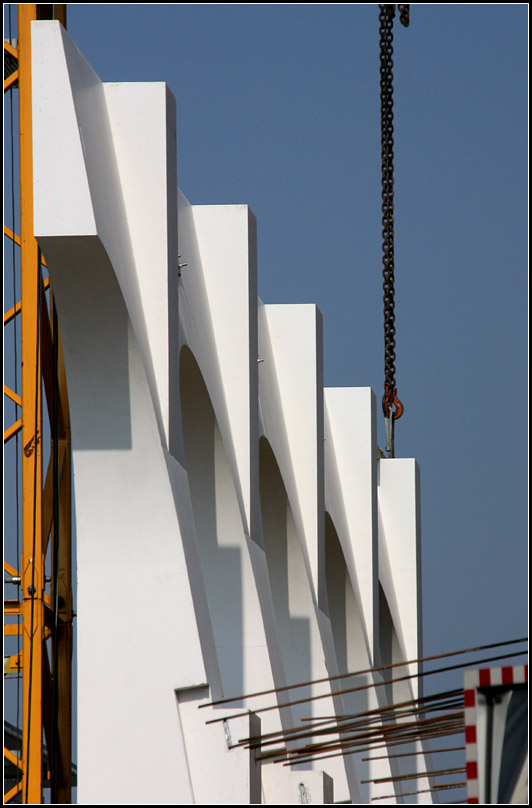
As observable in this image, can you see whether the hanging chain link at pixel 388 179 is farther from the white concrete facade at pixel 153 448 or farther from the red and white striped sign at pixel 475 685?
the red and white striped sign at pixel 475 685

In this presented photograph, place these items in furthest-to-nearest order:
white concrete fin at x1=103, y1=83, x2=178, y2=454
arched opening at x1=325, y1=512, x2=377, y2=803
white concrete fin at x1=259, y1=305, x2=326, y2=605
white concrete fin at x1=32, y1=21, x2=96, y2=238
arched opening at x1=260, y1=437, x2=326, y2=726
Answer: arched opening at x1=325, y1=512, x2=377, y2=803 < white concrete fin at x1=259, y1=305, x2=326, y2=605 < arched opening at x1=260, y1=437, x2=326, y2=726 < white concrete fin at x1=103, y1=83, x2=178, y2=454 < white concrete fin at x1=32, y1=21, x2=96, y2=238

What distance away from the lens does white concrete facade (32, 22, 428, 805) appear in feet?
32.8

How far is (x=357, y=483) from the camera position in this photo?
21.2 metres

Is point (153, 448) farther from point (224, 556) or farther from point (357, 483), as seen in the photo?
point (357, 483)

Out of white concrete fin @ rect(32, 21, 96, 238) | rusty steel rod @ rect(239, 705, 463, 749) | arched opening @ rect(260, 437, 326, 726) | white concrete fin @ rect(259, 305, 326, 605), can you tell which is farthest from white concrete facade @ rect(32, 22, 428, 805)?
white concrete fin @ rect(259, 305, 326, 605)

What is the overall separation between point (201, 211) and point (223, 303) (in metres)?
0.80

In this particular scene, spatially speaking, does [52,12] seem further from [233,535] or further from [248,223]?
[233,535]

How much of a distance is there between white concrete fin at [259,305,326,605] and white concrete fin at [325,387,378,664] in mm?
3026

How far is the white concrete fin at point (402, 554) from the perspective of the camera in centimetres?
2436

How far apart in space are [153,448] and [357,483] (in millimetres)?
11038

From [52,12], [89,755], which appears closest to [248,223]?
[89,755]

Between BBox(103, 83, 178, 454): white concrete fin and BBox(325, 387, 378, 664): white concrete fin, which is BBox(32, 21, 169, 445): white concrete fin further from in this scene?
BBox(325, 387, 378, 664): white concrete fin

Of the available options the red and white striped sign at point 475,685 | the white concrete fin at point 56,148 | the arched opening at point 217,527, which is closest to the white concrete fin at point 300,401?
the arched opening at point 217,527

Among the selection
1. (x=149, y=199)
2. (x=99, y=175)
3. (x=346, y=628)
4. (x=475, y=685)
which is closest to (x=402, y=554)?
(x=346, y=628)
